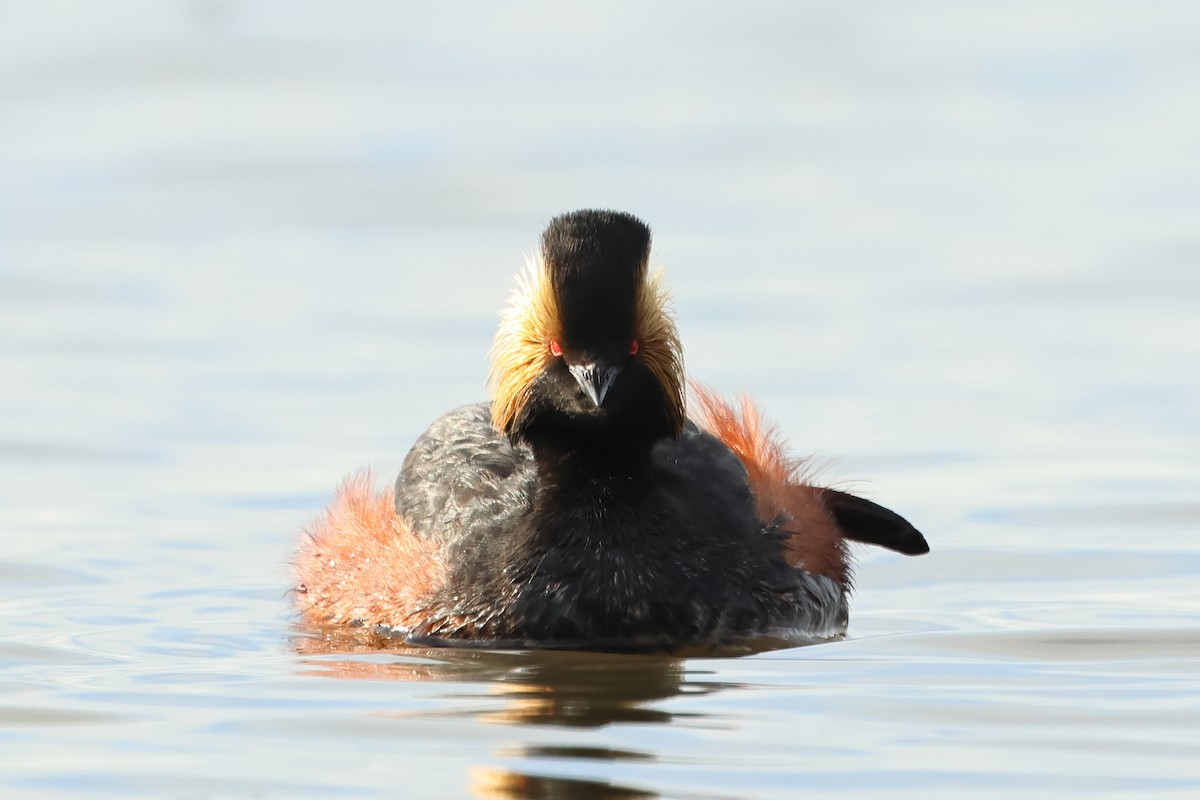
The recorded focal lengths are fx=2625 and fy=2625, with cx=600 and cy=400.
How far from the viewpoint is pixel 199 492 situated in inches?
714

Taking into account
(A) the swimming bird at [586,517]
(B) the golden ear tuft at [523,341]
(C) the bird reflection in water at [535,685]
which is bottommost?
(C) the bird reflection in water at [535,685]

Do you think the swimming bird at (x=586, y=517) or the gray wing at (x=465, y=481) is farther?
the gray wing at (x=465, y=481)

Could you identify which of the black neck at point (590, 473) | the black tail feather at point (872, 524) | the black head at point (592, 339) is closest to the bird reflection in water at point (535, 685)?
the black neck at point (590, 473)

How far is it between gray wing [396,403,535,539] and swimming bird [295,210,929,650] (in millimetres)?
12

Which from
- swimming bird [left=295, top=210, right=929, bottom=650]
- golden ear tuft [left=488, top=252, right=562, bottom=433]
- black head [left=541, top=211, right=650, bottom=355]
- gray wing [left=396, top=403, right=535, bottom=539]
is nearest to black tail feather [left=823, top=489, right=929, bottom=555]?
swimming bird [left=295, top=210, right=929, bottom=650]

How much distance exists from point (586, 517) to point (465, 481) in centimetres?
85

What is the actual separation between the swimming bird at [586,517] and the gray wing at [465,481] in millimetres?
12

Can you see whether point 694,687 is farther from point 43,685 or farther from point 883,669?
point 43,685

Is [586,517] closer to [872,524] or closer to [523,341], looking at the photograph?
[523,341]

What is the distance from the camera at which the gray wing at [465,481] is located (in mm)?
13852

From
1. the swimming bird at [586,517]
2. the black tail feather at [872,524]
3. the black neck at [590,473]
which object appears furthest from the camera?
the black tail feather at [872,524]

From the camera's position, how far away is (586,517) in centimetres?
1362

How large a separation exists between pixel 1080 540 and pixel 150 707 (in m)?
7.41

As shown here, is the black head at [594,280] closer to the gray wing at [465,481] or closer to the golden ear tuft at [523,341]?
the golden ear tuft at [523,341]
